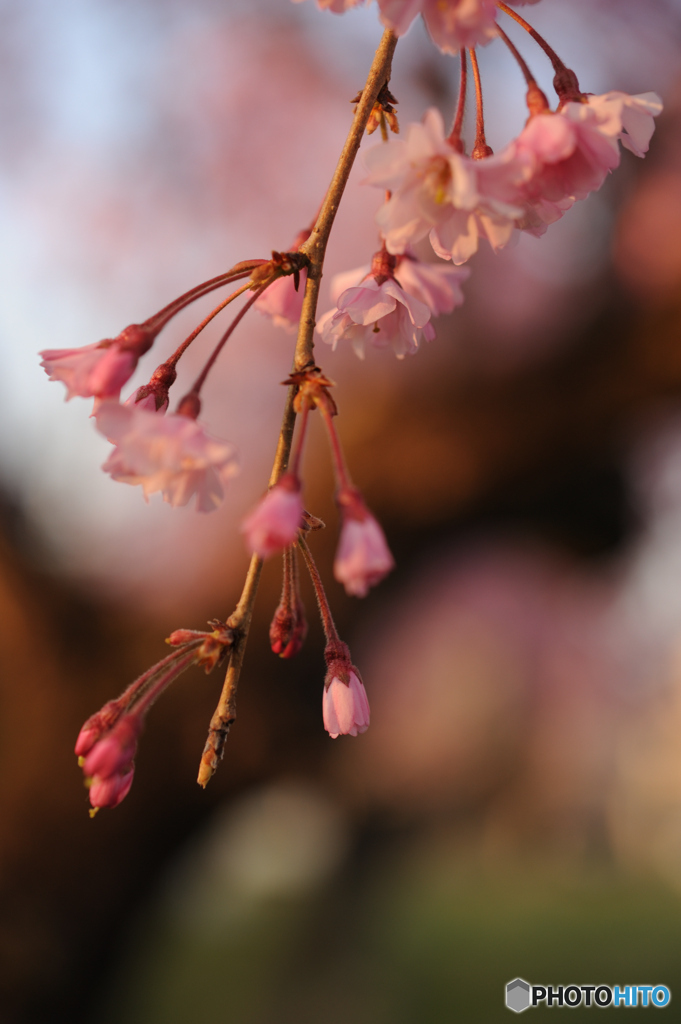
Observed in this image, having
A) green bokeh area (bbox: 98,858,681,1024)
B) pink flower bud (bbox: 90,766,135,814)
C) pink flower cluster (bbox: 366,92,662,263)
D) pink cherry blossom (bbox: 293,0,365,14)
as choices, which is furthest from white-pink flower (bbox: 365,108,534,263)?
green bokeh area (bbox: 98,858,681,1024)

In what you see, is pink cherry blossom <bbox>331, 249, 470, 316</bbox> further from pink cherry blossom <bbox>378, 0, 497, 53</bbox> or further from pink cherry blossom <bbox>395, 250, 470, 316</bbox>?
pink cherry blossom <bbox>378, 0, 497, 53</bbox>

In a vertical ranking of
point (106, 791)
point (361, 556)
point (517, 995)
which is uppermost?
point (361, 556)

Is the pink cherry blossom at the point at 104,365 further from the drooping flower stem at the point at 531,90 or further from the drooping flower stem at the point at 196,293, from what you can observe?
the drooping flower stem at the point at 531,90

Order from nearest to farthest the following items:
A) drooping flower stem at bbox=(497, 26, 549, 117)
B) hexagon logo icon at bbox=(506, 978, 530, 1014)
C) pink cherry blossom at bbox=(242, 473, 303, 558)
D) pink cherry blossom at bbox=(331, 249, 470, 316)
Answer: pink cherry blossom at bbox=(242, 473, 303, 558)
drooping flower stem at bbox=(497, 26, 549, 117)
pink cherry blossom at bbox=(331, 249, 470, 316)
hexagon logo icon at bbox=(506, 978, 530, 1014)

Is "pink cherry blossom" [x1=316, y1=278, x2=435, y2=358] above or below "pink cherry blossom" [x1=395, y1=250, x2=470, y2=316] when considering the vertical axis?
below

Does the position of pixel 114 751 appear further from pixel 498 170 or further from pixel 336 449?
pixel 498 170

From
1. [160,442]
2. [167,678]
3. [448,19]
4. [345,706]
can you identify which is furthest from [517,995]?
[448,19]

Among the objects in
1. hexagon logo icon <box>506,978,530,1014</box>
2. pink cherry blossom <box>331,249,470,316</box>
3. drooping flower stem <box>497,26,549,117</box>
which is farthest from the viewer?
hexagon logo icon <box>506,978,530,1014</box>
